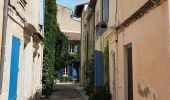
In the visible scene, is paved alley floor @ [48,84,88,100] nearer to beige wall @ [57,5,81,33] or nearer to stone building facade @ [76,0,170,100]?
stone building facade @ [76,0,170,100]

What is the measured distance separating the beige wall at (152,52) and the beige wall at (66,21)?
34.0 meters

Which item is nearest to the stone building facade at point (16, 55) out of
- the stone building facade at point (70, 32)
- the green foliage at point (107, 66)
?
the green foliage at point (107, 66)

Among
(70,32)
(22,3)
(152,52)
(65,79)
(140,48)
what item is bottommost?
(65,79)

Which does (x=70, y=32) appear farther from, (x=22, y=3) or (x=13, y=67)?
(x=13, y=67)

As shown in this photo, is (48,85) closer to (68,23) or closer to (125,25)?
(125,25)

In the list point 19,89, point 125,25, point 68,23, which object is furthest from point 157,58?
point 68,23

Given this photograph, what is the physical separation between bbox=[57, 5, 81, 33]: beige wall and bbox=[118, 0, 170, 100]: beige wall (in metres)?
34.0

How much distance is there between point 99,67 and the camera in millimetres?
14219

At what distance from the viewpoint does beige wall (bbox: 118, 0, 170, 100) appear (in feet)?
19.1

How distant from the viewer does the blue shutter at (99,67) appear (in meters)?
14.1

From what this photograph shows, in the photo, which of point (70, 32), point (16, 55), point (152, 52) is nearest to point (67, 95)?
point (16, 55)

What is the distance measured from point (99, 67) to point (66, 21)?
29672 mm

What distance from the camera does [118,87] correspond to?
34.8 ft

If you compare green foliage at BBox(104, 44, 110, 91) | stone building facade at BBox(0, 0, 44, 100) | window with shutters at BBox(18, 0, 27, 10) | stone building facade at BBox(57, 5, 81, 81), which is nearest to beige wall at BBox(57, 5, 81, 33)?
stone building facade at BBox(57, 5, 81, 81)
